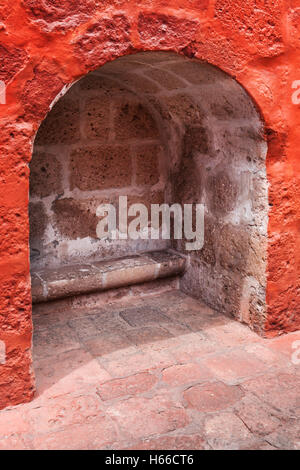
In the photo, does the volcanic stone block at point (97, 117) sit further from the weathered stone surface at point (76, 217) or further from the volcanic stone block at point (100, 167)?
the weathered stone surface at point (76, 217)

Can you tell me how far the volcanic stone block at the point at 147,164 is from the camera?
366 cm

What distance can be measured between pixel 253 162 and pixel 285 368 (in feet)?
3.90

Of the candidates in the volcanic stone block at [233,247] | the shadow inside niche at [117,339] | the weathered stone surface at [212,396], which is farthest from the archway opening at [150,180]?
the weathered stone surface at [212,396]

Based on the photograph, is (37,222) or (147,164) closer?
(37,222)

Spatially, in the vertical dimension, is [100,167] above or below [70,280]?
above

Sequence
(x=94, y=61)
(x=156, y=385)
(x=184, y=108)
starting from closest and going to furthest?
(x=94, y=61) < (x=156, y=385) < (x=184, y=108)

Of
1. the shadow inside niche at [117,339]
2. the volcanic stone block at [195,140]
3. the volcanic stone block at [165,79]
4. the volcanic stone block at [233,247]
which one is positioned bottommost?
the shadow inside niche at [117,339]

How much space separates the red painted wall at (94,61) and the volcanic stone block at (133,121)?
3.65 feet

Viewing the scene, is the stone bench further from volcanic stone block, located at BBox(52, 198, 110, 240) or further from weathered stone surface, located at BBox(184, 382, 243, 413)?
weathered stone surface, located at BBox(184, 382, 243, 413)

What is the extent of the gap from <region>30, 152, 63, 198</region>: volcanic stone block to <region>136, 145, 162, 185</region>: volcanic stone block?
2.02 ft

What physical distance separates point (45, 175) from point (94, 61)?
122 cm

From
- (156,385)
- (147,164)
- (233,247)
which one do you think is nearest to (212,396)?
(156,385)

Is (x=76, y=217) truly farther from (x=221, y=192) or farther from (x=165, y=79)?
(x=165, y=79)

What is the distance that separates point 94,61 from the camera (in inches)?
88.6
